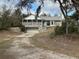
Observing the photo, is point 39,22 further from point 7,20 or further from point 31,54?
Answer: point 31,54

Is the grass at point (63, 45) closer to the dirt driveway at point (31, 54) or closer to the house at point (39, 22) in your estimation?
the dirt driveway at point (31, 54)

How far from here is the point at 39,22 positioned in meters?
64.8

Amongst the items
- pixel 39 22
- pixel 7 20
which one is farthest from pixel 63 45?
pixel 39 22

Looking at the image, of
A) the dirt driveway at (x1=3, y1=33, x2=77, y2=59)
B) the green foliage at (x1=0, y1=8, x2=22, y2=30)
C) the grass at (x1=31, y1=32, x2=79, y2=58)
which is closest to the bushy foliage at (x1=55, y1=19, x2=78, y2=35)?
the grass at (x1=31, y1=32, x2=79, y2=58)

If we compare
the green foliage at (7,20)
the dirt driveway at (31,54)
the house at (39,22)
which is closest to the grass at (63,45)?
the dirt driveway at (31,54)

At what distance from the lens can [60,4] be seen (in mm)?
28266

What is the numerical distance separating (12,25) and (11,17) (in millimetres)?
2604

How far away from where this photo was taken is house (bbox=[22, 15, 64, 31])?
200ft

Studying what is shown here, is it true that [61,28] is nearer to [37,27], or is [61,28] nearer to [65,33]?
[65,33]

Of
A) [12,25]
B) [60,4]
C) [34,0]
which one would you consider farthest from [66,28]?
[12,25]

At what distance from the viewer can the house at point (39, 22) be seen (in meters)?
60.8

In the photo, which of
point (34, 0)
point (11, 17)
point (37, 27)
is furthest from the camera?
point (37, 27)

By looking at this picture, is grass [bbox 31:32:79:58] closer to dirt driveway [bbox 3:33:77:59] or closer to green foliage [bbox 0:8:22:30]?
dirt driveway [bbox 3:33:77:59]

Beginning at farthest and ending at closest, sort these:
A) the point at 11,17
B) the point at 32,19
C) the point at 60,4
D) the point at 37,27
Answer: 1. the point at 32,19
2. the point at 37,27
3. the point at 11,17
4. the point at 60,4
